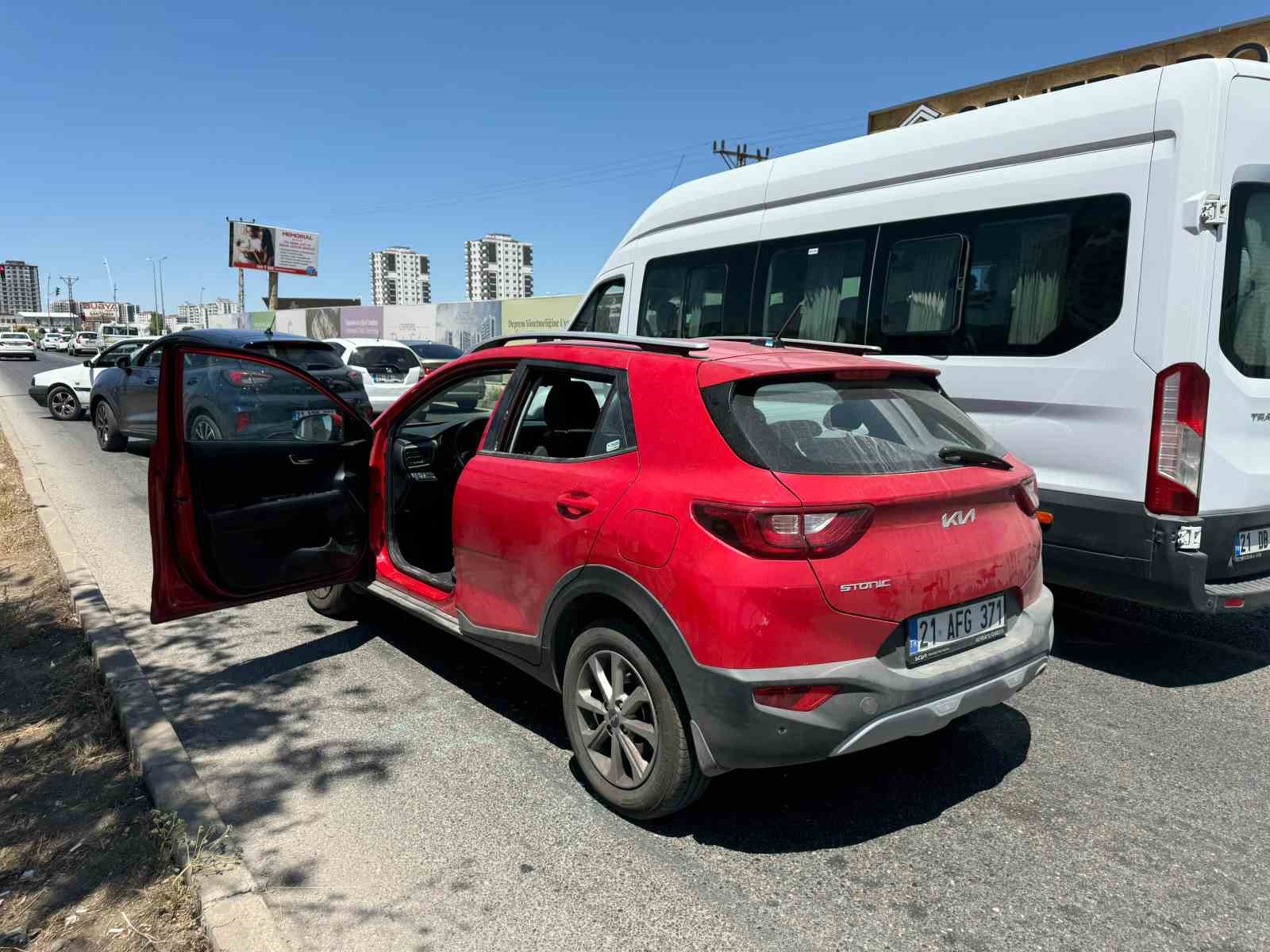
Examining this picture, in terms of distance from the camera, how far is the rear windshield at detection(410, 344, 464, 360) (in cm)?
1720

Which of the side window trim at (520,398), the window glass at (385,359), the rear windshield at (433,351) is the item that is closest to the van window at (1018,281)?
the side window trim at (520,398)

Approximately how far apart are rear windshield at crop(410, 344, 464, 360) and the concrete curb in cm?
1211

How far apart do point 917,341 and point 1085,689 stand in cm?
236

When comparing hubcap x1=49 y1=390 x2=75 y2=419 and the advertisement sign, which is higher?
the advertisement sign

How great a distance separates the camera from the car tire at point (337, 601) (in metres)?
5.13

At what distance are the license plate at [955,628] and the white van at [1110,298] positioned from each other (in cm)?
167

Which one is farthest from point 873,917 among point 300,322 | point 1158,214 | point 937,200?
point 300,322

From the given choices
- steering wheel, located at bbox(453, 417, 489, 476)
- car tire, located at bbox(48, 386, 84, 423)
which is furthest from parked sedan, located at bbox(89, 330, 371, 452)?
car tire, located at bbox(48, 386, 84, 423)

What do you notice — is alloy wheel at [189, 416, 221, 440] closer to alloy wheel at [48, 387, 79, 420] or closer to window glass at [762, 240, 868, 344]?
window glass at [762, 240, 868, 344]

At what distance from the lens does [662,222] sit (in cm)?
796

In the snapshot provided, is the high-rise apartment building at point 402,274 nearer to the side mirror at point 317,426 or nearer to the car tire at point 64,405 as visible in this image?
the car tire at point 64,405

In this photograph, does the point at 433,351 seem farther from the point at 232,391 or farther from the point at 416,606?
the point at 416,606

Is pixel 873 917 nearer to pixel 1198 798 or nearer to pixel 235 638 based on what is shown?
pixel 1198 798

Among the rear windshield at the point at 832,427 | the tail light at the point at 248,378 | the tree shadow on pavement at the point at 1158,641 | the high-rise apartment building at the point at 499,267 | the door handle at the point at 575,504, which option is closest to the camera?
the rear windshield at the point at 832,427
